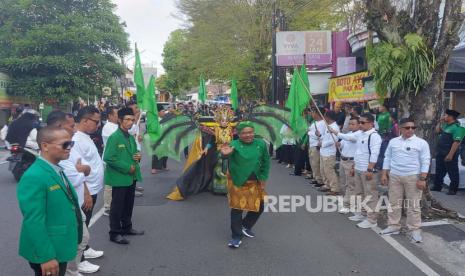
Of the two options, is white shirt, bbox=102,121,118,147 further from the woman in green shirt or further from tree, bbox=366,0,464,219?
tree, bbox=366,0,464,219

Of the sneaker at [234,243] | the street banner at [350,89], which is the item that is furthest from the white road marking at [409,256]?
the street banner at [350,89]

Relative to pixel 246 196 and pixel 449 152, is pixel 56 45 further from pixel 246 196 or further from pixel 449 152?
pixel 246 196

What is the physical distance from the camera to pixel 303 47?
801 inches

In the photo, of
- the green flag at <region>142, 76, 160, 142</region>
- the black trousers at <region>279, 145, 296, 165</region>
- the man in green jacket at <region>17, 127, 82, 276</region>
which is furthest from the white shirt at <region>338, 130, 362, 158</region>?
the black trousers at <region>279, 145, 296, 165</region>

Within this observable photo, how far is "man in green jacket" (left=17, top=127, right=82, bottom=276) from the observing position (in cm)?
303

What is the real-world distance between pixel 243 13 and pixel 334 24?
505 centimetres

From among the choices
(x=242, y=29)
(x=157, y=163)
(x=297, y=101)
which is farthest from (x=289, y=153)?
(x=242, y=29)

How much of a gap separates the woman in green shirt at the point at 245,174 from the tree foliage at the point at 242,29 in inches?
762

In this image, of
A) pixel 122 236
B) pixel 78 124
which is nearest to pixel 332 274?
pixel 122 236

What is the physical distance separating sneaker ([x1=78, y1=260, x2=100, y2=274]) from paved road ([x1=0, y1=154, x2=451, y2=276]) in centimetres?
7

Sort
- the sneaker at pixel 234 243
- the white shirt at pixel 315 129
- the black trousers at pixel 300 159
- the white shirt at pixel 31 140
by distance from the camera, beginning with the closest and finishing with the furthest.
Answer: the sneaker at pixel 234 243 → the white shirt at pixel 315 129 → the white shirt at pixel 31 140 → the black trousers at pixel 300 159

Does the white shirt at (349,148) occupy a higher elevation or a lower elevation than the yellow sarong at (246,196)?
higher

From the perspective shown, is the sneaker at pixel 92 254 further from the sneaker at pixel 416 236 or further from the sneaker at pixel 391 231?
the sneaker at pixel 416 236

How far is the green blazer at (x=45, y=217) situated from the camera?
3.02 metres
